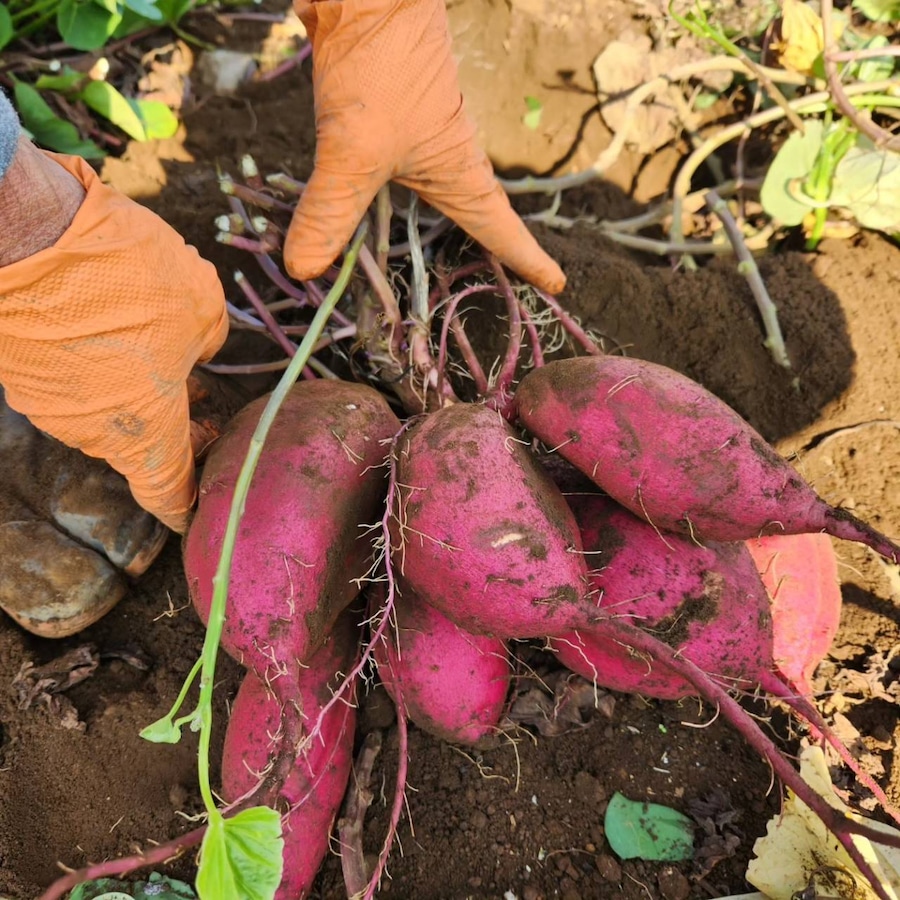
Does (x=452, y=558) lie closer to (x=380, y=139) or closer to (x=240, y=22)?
(x=380, y=139)

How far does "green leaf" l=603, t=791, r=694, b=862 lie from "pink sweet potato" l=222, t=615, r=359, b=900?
0.51 metres

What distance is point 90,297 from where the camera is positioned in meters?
1.01

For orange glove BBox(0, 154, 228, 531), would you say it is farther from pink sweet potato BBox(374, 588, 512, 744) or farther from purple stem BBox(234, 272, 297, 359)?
pink sweet potato BBox(374, 588, 512, 744)

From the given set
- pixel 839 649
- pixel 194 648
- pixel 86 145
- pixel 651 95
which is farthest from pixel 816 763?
pixel 86 145

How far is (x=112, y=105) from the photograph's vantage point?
179cm

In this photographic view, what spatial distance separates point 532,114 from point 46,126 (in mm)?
1316

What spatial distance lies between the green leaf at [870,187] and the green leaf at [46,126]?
6.19 ft

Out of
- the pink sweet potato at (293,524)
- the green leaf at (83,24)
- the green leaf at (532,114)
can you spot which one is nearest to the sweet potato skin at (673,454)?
the pink sweet potato at (293,524)

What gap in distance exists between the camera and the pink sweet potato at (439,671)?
125cm

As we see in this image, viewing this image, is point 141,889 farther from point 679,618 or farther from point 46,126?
point 46,126

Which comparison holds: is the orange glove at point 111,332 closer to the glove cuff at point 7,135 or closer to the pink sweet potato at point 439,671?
the glove cuff at point 7,135

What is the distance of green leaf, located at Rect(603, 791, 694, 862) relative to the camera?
125cm

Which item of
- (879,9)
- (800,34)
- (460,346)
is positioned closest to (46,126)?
(460,346)

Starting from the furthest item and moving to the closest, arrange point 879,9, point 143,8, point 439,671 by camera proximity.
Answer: point 879,9 < point 143,8 < point 439,671
